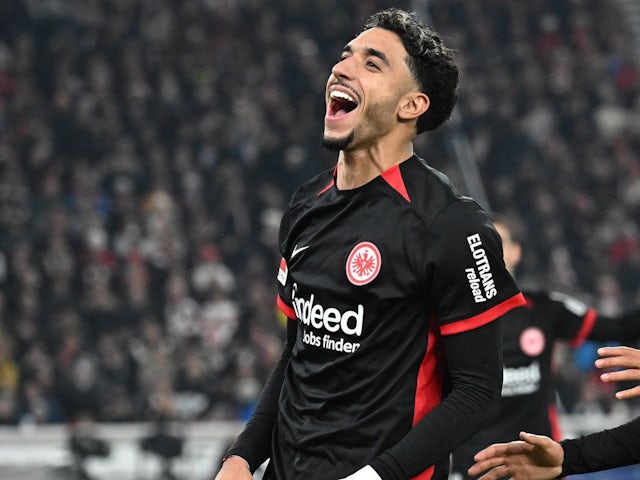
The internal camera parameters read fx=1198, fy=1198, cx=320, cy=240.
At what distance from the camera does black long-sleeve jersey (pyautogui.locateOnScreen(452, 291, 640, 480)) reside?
4.66 metres

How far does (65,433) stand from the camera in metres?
7.74

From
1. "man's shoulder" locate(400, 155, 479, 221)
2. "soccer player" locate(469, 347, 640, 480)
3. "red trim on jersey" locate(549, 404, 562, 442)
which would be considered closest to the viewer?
"man's shoulder" locate(400, 155, 479, 221)

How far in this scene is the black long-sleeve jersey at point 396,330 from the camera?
8.95 ft

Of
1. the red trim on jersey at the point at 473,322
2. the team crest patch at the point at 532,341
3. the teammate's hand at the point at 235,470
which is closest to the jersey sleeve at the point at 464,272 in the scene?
the red trim on jersey at the point at 473,322

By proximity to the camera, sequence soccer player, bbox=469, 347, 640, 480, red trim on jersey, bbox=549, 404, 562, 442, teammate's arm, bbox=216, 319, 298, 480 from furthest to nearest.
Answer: red trim on jersey, bbox=549, 404, 562, 442
teammate's arm, bbox=216, 319, 298, 480
soccer player, bbox=469, 347, 640, 480

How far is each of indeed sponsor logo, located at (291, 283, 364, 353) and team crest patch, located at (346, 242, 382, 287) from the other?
0.07 m

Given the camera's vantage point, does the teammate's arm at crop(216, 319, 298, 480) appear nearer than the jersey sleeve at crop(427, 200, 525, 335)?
No

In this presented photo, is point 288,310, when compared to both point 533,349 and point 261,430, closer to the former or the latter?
point 261,430

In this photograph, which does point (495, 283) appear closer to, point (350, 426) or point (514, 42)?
point (350, 426)

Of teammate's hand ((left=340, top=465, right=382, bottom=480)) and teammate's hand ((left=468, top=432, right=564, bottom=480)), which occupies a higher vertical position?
teammate's hand ((left=340, top=465, right=382, bottom=480))

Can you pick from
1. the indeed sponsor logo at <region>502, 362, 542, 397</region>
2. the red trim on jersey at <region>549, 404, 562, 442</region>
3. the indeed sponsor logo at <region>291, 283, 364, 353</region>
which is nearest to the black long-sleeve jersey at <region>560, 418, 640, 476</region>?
the indeed sponsor logo at <region>291, 283, 364, 353</region>

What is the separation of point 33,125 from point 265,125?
2731 millimetres

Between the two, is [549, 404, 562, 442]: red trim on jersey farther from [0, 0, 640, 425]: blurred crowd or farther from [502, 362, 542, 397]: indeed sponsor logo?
[0, 0, 640, 425]: blurred crowd

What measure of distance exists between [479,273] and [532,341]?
7.52ft
